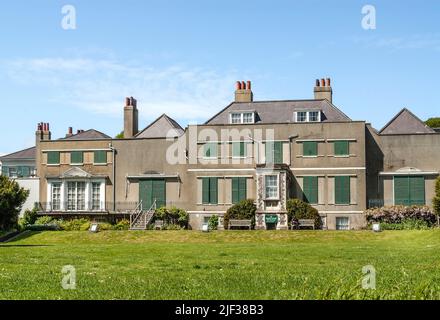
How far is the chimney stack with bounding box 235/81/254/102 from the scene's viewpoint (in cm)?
5162

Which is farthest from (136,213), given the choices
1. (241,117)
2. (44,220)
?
(241,117)

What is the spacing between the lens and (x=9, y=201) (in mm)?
34875

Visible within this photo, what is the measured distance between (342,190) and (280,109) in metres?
7.47

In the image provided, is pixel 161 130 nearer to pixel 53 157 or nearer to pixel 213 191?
pixel 213 191

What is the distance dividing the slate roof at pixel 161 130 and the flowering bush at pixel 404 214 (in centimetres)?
1567

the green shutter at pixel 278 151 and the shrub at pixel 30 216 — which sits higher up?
the green shutter at pixel 278 151

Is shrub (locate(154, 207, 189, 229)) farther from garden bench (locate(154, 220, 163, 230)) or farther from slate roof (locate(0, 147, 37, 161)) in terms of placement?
slate roof (locate(0, 147, 37, 161))

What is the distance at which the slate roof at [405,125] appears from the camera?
160ft

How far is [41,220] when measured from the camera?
4844 cm

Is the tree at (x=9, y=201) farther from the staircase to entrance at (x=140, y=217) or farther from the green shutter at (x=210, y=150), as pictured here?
the green shutter at (x=210, y=150)

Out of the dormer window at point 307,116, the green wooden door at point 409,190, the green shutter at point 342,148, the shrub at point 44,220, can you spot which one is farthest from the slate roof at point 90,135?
the green wooden door at point 409,190

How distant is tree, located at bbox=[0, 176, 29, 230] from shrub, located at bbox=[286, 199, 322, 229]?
1652 centimetres
